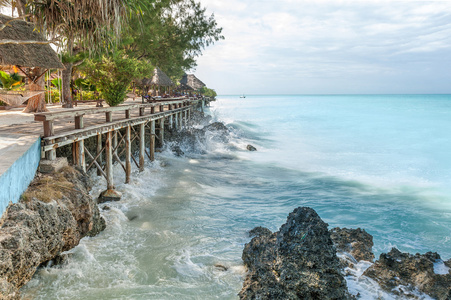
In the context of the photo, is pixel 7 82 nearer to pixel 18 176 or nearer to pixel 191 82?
pixel 18 176

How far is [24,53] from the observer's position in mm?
11008

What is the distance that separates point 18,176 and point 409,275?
637 cm

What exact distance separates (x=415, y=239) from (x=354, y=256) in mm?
3302

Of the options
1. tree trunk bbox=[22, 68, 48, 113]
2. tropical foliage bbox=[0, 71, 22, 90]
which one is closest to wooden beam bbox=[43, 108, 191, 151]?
tree trunk bbox=[22, 68, 48, 113]

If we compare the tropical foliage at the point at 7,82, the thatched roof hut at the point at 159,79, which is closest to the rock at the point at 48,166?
the tropical foliage at the point at 7,82

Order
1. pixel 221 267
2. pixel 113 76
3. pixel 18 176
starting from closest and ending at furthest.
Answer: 1. pixel 18 176
2. pixel 221 267
3. pixel 113 76

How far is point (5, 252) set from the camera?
3721 mm

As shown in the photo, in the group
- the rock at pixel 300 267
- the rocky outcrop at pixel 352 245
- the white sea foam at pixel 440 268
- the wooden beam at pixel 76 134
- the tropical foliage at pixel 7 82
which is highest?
the tropical foliage at pixel 7 82

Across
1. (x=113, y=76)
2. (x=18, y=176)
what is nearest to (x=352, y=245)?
(x=18, y=176)

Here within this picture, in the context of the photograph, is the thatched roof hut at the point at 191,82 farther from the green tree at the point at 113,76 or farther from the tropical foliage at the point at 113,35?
the green tree at the point at 113,76

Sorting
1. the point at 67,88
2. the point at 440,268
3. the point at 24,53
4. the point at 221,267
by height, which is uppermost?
the point at 24,53

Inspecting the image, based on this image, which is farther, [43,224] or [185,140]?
[185,140]

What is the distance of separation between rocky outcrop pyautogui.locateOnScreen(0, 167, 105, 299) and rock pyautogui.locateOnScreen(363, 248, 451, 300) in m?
5.19

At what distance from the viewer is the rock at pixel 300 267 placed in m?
4.75
